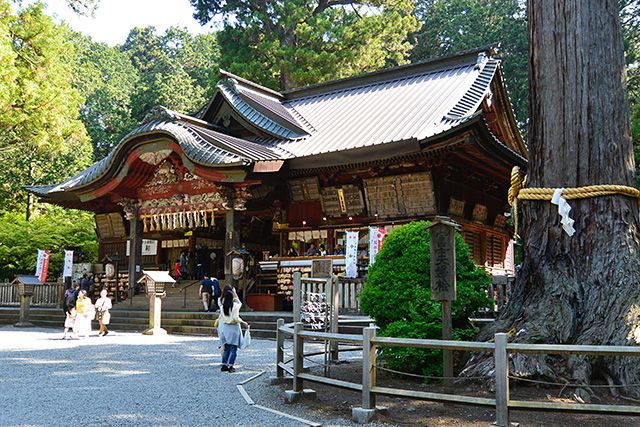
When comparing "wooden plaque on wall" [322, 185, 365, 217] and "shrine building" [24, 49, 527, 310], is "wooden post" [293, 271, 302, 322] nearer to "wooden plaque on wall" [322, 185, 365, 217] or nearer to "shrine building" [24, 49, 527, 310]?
"shrine building" [24, 49, 527, 310]

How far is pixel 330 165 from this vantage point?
16000 millimetres

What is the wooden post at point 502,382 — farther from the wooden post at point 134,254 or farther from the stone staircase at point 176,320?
the wooden post at point 134,254

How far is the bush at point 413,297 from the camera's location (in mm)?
7418

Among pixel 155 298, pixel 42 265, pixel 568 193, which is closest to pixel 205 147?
pixel 155 298

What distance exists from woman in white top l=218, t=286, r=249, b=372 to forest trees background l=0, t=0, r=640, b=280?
14486mm

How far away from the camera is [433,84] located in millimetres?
19719

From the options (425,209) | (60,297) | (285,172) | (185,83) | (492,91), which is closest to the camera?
(425,209)

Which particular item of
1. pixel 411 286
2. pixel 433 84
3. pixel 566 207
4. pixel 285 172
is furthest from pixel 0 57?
pixel 566 207

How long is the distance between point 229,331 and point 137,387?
1.78 m

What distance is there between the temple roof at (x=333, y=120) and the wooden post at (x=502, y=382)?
9284mm

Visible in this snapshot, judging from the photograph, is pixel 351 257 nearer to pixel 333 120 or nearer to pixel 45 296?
pixel 333 120

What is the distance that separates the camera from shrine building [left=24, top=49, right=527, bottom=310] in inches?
611

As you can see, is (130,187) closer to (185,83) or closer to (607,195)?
(607,195)

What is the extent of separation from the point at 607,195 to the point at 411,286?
273 cm
